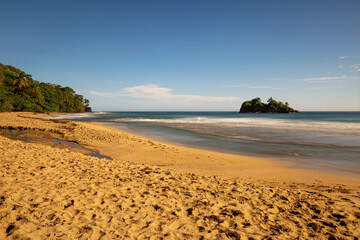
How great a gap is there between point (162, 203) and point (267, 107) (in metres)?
152

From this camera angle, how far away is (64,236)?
318 cm

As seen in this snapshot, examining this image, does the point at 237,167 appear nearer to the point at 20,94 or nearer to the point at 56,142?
the point at 56,142

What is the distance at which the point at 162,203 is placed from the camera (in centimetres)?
454

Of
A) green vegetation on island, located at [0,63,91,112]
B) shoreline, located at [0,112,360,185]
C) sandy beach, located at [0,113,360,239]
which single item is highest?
green vegetation on island, located at [0,63,91,112]

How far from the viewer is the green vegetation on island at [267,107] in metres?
136

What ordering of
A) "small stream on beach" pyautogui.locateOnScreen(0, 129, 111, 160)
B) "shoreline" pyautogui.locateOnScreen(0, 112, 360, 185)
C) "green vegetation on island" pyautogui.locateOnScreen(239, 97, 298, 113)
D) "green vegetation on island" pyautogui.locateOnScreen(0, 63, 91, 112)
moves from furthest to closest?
"green vegetation on island" pyautogui.locateOnScreen(239, 97, 298, 113), "green vegetation on island" pyautogui.locateOnScreen(0, 63, 91, 112), "small stream on beach" pyautogui.locateOnScreen(0, 129, 111, 160), "shoreline" pyautogui.locateOnScreen(0, 112, 360, 185)

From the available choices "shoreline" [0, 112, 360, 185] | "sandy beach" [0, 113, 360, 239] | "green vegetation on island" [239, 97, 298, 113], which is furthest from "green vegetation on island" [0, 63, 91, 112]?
"green vegetation on island" [239, 97, 298, 113]

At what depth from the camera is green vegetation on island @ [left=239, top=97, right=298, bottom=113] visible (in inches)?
5369

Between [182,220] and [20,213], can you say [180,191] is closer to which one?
[182,220]

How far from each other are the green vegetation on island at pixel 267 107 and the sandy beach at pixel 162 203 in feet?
476

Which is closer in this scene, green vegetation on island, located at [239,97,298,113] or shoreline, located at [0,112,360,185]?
shoreline, located at [0,112,360,185]

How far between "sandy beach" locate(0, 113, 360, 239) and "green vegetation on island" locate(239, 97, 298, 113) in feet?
476

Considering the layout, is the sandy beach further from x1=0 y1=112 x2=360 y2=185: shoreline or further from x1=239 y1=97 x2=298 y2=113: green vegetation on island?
x1=239 y1=97 x2=298 y2=113: green vegetation on island

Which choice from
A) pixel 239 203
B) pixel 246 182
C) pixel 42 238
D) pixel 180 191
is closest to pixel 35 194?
pixel 42 238
